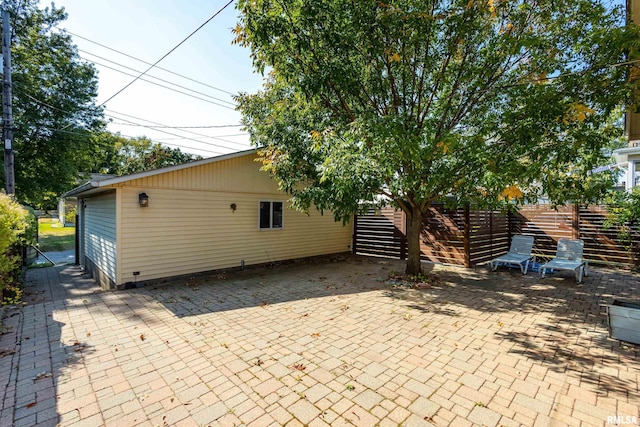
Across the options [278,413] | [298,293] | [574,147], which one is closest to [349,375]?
[278,413]

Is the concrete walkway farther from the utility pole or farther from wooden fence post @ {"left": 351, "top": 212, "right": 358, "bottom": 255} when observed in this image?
wooden fence post @ {"left": 351, "top": 212, "right": 358, "bottom": 255}

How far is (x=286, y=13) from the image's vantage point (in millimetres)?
5445

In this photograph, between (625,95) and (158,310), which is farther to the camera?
(158,310)

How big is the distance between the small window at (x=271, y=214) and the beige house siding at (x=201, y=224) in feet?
0.56

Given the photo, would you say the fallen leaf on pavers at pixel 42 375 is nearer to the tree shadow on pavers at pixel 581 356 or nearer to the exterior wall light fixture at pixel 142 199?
the exterior wall light fixture at pixel 142 199

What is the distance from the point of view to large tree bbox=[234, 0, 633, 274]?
4914 millimetres

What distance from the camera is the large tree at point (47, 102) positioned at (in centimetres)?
1301

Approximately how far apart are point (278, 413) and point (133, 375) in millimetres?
1729

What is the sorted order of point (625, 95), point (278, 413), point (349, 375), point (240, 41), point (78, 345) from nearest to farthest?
point (278, 413) < point (349, 375) < point (78, 345) < point (625, 95) < point (240, 41)

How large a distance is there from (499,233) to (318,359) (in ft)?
28.6

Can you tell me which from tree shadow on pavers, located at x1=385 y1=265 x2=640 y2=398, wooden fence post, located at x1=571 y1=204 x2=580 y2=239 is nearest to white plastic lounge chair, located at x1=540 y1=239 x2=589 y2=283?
tree shadow on pavers, located at x1=385 y1=265 x2=640 y2=398

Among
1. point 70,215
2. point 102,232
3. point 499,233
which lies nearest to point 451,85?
point 499,233

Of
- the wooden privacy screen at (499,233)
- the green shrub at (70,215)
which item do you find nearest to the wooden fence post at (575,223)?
the wooden privacy screen at (499,233)

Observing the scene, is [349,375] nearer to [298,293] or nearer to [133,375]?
[133,375]
